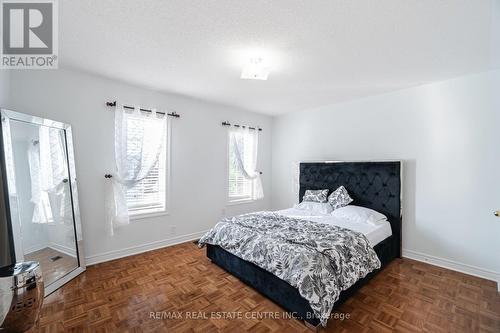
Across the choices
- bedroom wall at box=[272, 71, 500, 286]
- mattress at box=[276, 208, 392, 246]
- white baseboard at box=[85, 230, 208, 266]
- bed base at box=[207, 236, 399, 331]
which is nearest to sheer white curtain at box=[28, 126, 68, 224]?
white baseboard at box=[85, 230, 208, 266]

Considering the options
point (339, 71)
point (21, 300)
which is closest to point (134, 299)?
→ point (21, 300)

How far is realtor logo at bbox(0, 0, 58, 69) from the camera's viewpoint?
1.71m

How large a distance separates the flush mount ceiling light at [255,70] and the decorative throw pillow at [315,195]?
244cm

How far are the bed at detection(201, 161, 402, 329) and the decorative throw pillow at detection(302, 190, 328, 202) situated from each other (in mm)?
172

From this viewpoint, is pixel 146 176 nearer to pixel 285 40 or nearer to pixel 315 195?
pixel 285 40

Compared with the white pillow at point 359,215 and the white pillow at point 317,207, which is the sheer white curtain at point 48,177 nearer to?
the white pillow at point 317,207

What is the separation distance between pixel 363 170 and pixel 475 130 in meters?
1.40

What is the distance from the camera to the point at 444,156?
9.71ft

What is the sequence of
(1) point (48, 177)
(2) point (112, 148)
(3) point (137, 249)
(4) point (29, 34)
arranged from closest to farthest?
(4) point (29, 34) < (1) point (48, 177) < (2) point (112, 148) < (3) point (137, 249)

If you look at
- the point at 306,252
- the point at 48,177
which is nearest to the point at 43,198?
the point at 48,177

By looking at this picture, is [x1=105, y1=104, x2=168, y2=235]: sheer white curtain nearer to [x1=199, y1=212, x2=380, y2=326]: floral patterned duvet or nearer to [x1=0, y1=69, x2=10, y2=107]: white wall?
[x1=0, y1=69, x2=10, y2=107]: white wall

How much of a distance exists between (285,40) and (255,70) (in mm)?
448

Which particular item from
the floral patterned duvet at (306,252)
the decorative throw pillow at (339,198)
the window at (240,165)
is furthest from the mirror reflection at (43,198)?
the decorative throw pillow at (339,198)

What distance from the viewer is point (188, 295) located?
2.29 meters
